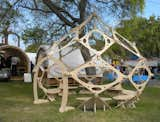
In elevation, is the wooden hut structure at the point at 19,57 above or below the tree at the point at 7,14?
below

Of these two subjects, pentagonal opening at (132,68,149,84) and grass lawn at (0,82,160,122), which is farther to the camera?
pentagonal opening at (132,68,149,84)

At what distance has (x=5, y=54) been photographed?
36250mm

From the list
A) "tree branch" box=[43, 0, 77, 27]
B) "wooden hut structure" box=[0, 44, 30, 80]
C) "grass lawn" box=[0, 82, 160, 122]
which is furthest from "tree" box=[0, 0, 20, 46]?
"wooden hut structure" box=[0, 44, 30, 80]

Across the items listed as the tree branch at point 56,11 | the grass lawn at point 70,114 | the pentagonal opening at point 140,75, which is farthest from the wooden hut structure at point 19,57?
the grass lawn at point 70,114

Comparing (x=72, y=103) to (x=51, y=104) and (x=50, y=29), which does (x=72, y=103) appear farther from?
(x=50, y=29)

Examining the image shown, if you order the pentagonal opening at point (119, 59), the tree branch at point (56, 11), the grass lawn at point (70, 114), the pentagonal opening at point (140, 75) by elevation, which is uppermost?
the tree branch at point (56, 11)

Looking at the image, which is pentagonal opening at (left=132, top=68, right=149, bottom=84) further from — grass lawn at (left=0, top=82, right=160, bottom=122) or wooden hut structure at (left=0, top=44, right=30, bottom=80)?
wooden hut structure at (left=0, top=44, right=30, bottom=80)

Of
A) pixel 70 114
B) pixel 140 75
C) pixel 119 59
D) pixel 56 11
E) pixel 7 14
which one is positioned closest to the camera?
pixel 70 114

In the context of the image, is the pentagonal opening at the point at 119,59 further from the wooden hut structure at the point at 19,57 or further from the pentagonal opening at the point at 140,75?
the wooden hut structure at the point at 19,57

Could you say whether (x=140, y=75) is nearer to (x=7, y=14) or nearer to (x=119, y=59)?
(x=119, y=59)

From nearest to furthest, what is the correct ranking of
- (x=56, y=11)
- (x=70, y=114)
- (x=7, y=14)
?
(x=70, y=114) → (x=56, y=11) → (x=7, y=14)

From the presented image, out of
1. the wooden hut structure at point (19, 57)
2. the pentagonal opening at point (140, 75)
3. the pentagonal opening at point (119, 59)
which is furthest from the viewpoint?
the wooden hut structure at point (19, 57)

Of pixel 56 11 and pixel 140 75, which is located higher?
pixel 56 11

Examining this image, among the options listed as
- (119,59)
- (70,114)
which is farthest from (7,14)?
(70,114)
